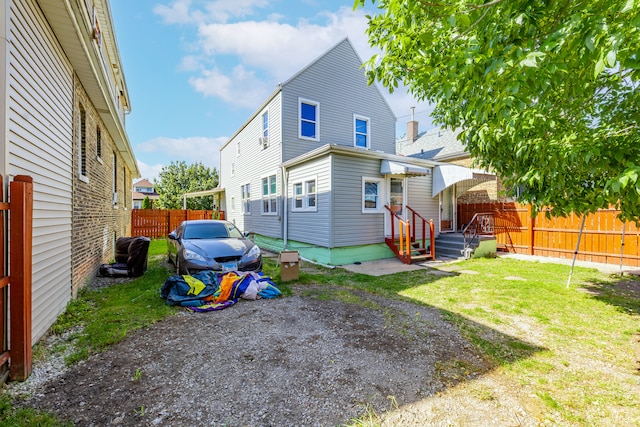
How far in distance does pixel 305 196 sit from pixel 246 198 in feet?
22.0

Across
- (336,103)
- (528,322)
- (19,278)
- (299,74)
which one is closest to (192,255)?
(19,278)

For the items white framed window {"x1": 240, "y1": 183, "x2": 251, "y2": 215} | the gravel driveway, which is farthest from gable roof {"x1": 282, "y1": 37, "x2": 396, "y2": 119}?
the gravel driveway

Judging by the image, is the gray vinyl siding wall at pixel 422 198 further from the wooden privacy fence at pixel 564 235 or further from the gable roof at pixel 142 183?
the gable roof at pixel 142 183

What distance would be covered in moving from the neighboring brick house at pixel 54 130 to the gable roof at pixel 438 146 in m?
14.3

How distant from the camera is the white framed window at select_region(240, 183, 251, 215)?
51.9 ft

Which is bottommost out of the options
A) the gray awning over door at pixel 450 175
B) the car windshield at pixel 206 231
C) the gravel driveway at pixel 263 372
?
the gravel driveway at pixel 263 372

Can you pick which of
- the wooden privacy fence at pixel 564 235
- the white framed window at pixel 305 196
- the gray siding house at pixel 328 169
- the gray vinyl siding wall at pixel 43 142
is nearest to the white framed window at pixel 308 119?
the gray siding house at pixel 328 169

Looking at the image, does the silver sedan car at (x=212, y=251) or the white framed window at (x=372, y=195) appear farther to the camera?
the white framed window at (x=372, y=195)

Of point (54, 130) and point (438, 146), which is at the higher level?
point (438, 146)

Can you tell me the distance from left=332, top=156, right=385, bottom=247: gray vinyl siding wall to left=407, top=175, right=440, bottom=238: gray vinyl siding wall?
5.29 feet

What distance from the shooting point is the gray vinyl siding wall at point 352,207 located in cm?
925

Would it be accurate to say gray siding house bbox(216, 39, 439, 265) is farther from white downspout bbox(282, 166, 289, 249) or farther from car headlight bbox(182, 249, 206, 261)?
car headlight bbox(182, 249, 206, 261)

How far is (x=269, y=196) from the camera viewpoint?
1312cm

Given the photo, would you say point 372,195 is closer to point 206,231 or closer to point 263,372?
point 206,231
